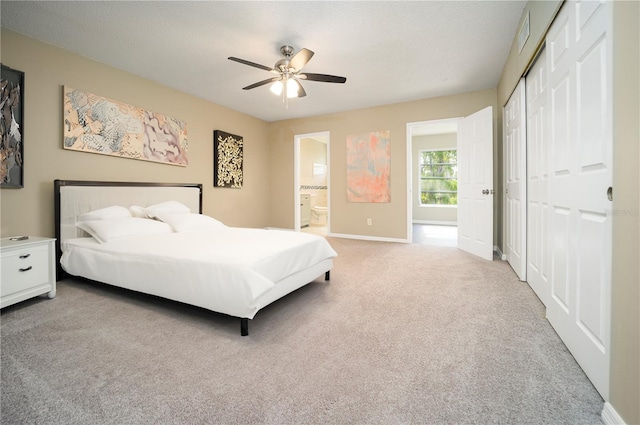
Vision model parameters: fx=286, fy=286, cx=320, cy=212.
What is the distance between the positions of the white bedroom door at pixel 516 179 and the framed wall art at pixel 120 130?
176 inches

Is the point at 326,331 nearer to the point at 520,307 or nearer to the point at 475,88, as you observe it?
the point at 520,307

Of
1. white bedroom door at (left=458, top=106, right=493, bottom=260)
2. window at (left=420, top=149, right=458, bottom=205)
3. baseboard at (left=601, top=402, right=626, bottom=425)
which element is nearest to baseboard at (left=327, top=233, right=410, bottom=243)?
white bedroom door at (left=458, top=106, right=493, bottom=260)

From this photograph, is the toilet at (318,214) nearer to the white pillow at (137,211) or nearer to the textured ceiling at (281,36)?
the textured ceiling at (281,36)

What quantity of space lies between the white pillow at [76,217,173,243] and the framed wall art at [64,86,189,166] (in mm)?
1000

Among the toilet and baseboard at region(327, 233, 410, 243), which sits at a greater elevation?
the toilet

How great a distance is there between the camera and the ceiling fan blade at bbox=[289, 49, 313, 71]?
8.87 ft

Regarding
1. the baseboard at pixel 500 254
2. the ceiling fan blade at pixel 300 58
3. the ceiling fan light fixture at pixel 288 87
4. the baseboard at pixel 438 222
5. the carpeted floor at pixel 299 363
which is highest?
the ceiling fan blade at pixel 300 58

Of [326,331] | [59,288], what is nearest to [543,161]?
[326,331]

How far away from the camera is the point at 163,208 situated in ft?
12.1

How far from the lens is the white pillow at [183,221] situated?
3309 millimetres

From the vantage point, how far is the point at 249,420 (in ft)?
3.79

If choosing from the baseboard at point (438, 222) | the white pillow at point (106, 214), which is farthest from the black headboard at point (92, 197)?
the baseboard at point (438, 222)

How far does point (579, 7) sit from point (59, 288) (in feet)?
14.7

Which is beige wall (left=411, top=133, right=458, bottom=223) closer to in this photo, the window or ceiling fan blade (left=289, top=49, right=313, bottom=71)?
the window
